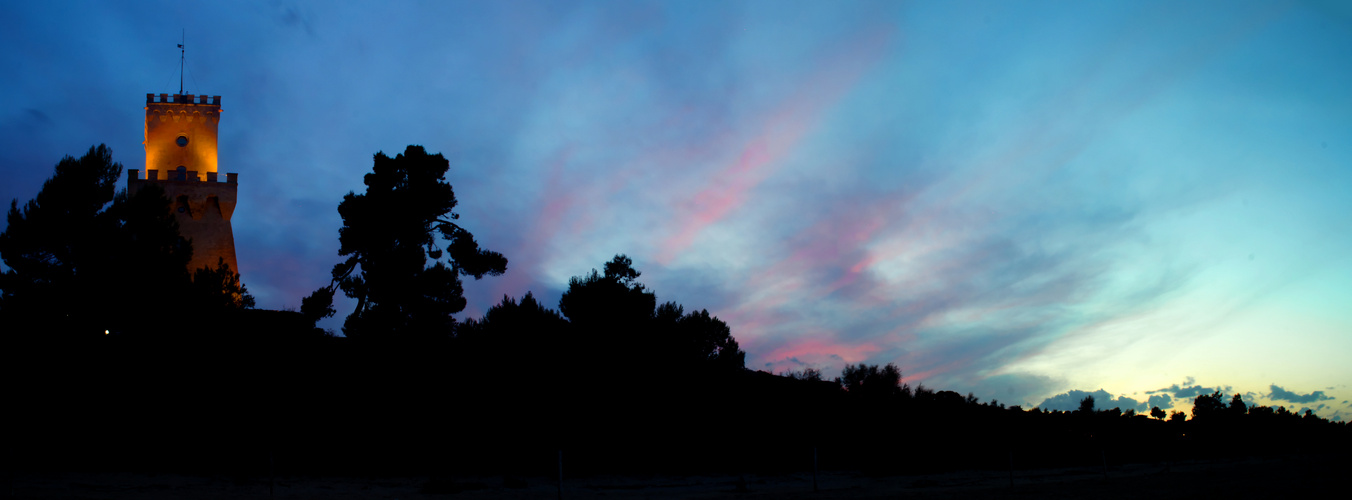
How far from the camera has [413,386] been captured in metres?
23.7

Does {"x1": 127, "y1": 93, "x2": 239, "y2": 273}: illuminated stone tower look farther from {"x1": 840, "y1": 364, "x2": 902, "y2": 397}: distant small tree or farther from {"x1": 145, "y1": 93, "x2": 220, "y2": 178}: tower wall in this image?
{"x1": 840, "y1": 364, "x2": 902, "y2": 397}: distant small tree

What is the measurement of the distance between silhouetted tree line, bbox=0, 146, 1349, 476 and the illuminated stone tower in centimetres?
1218

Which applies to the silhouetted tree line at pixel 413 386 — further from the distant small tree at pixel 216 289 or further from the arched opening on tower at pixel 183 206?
the arched opening on tower at pixel 183 206

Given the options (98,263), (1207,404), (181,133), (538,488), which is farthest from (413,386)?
(1207,404)

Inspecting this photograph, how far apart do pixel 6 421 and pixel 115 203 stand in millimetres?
16162

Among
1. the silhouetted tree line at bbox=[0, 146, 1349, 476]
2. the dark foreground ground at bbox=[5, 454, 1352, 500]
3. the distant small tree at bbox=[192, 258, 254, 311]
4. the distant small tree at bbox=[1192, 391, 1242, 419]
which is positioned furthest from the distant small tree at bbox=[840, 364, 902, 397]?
the distant small tree at bbox=[1192, 391, 1242, 419]

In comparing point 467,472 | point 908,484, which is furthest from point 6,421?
point 908,484

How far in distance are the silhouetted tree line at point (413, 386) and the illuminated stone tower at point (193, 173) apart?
1218 centimetres

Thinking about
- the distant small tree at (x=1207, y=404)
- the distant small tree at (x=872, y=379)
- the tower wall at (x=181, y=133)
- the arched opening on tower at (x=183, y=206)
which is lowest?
the distant small tree at (x=1207, y=404)

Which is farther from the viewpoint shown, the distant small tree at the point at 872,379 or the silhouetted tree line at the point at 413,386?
the distant small tree at the point at 872,379

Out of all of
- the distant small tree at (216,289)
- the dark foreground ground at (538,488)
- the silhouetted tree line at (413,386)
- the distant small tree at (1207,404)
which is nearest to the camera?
the dark foreground ground at (538,488)

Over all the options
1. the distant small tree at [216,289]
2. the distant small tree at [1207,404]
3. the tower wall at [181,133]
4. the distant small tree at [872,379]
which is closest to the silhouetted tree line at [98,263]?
the distant small tree at [216,289]

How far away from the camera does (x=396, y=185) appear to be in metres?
34.8

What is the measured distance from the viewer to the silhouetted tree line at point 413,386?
64.0 ft
